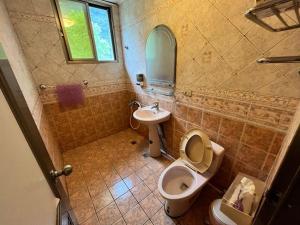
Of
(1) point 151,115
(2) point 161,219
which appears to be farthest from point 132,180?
(1) point 151,115

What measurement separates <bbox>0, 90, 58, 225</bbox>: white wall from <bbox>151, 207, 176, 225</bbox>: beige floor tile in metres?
Result: 1.06

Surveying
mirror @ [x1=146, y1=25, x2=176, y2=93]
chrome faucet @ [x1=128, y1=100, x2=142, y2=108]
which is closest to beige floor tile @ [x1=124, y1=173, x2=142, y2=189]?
chrome faucet @ [x1=128, y1=100, x2=142, y2=108]

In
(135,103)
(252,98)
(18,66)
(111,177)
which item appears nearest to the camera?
(252,98)

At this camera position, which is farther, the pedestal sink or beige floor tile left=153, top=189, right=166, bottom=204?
the pedestal sink

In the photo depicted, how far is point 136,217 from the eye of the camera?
1.34 m

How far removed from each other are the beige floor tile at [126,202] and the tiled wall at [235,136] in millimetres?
978

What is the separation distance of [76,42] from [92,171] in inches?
76.9

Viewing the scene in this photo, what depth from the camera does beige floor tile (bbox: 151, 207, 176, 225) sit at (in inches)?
50.8

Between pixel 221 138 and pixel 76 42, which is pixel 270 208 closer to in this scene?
pixel 221 138

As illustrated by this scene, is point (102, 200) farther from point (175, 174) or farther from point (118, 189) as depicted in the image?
point (175, 174)

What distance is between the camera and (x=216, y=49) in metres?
1.20

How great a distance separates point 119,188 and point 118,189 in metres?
0.02

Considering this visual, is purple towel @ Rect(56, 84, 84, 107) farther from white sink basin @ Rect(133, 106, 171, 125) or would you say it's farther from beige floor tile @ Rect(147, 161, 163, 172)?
beige floor tile @ Rect(147, 161, 163, 172)

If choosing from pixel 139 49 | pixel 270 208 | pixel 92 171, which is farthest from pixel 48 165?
pixel 139 49
